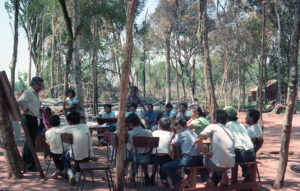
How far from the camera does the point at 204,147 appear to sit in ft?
15.0

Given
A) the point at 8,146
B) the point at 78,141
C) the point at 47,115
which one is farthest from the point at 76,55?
the point at 78,141

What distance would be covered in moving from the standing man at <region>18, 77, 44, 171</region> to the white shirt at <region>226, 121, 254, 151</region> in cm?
340

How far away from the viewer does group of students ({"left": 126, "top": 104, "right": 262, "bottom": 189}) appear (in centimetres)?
440

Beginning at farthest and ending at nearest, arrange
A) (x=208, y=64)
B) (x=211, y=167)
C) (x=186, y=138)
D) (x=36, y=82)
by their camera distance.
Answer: (x=208, y=64)
(x=36, y=82)
(x=186, y=138)
(x=211, y=167)

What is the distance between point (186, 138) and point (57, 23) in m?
27.4

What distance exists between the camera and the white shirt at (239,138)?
4758 millimetres

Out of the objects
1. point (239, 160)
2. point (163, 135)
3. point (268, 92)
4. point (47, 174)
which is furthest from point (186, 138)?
point (268, 92)

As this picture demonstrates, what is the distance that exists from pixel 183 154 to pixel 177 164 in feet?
0.59

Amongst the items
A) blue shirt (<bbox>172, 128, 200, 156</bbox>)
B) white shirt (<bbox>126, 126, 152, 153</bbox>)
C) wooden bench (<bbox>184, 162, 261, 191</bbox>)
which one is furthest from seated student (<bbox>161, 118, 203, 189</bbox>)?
white shirt (<bbox>126, 126, 152, 153</bbox>)

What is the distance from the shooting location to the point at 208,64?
28.2 feet

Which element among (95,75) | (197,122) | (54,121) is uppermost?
(95,75)

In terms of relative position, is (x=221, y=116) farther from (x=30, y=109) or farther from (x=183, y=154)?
(x=30, y=109)

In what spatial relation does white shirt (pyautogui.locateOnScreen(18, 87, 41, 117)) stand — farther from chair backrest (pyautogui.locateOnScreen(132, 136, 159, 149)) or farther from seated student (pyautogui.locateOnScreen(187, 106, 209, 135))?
seated student (pyautogui.locateOnScreen(187, 106, 209, 135))

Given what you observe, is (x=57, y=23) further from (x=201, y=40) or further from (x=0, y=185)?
(x=0, y=185)
